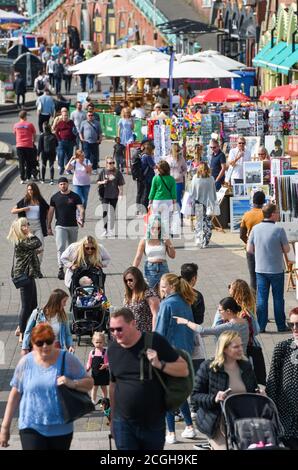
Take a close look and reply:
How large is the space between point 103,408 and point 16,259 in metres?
3.94

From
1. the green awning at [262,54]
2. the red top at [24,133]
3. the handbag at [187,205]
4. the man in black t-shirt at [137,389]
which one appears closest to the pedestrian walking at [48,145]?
the red top at [24,133]

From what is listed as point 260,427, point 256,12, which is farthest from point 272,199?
point 256,12

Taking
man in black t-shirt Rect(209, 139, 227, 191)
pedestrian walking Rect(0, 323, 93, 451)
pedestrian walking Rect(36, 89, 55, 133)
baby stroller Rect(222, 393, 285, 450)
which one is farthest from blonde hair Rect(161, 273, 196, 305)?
pedestrian walking Rect(36, 89, 55, 133)

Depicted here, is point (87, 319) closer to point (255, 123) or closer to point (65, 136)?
point (255, 123)

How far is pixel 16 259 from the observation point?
54.1ft

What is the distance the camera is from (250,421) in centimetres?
1050

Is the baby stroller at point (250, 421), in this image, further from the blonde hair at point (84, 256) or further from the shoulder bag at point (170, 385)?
the blonde hair at point (84, 256)

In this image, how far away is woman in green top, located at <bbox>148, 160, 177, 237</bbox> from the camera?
22.5 meters

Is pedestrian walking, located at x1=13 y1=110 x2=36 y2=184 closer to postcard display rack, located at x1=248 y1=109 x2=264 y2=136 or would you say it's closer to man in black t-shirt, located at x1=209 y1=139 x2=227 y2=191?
postcard display rack, located at x1=248 y1=109 x2=264 y2=136

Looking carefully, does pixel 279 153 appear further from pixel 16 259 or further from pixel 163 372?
pixel 163 372

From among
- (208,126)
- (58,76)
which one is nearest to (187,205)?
(208,126)

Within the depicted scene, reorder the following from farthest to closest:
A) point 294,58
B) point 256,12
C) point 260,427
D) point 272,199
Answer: point 256,12, point 294,58, point 272,199, point 260,427

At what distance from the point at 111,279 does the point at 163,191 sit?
304cm

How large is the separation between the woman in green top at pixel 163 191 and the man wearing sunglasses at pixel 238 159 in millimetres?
2192
